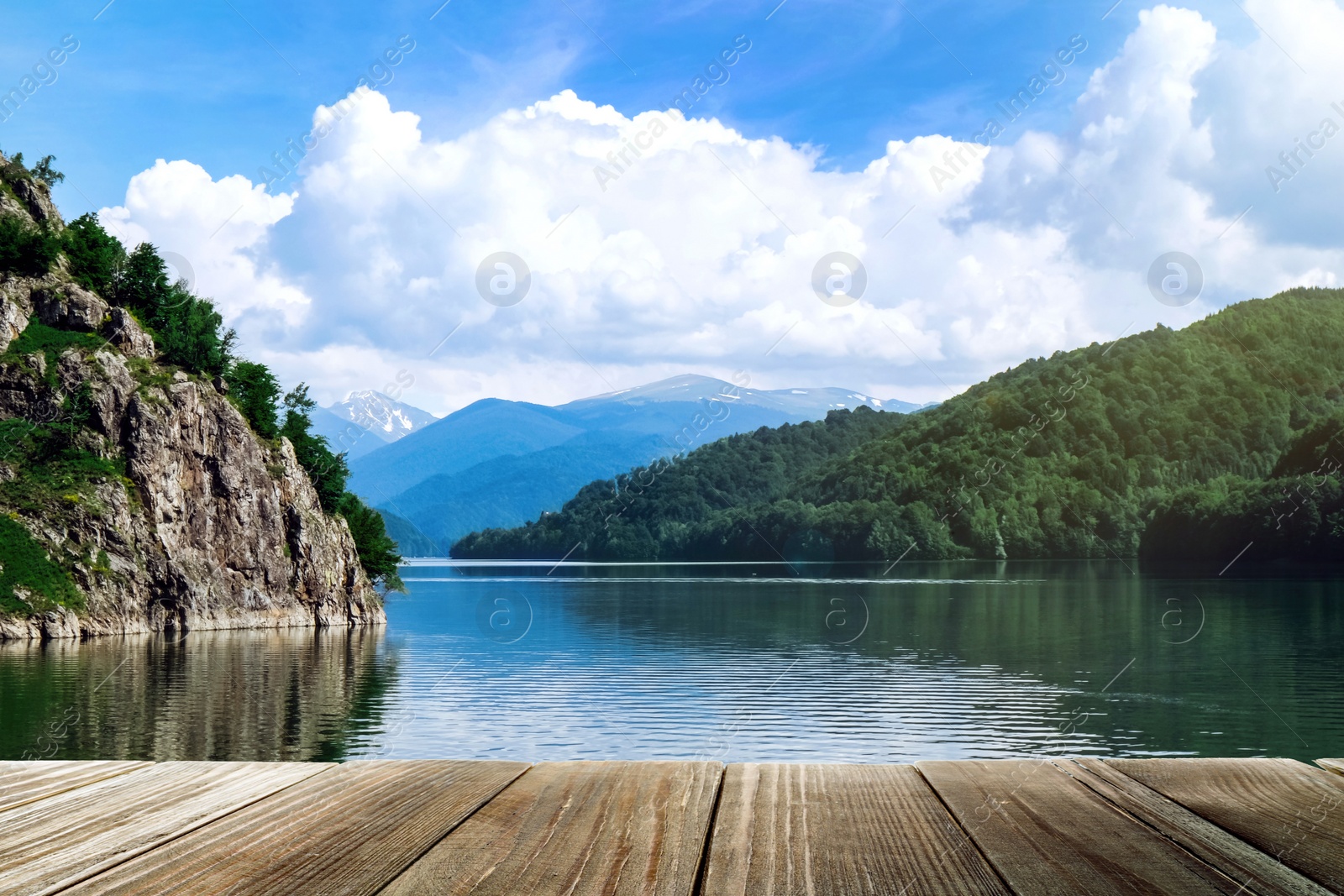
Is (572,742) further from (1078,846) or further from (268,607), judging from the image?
(268,607)

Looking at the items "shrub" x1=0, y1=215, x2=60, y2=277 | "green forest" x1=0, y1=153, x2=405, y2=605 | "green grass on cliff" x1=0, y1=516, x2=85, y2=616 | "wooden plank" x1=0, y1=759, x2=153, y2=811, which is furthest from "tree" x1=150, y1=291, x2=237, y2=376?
"wooden plank" x1=0, y1=759, x2=153, y2=811

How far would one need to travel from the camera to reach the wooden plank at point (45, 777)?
12.7ft

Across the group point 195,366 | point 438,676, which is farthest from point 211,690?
point 195,366

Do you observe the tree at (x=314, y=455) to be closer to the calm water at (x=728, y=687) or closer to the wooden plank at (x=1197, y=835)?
the calm water at (x=728, y=687)

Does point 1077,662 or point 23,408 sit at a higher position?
point 23,408

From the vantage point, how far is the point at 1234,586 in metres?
123

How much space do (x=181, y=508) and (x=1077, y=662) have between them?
6542cm

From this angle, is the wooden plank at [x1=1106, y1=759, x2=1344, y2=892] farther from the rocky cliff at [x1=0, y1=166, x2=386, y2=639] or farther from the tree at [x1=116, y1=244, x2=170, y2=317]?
the tree at [x1=116, y1=244, x2=170, y2=317]

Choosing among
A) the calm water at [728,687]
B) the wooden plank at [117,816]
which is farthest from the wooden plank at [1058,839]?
the calm water at [728,687]

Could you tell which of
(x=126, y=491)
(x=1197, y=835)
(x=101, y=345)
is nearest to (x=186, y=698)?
(x=126, y=491)

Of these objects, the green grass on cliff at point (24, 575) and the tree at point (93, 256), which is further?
the tree at point (93, 256)

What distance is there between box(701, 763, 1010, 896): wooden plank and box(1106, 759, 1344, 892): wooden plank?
887 millimetres

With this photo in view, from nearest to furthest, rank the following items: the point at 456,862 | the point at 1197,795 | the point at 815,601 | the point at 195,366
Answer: the point at 456,862, the point at 1197,795, the point at 195,366, the point at 815,601

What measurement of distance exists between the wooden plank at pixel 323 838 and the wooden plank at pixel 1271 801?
2447 mm
